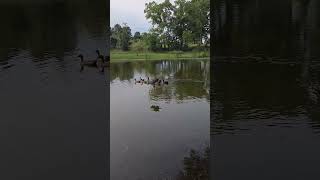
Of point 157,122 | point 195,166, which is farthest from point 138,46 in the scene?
point 195,166

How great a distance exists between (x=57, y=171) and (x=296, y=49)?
2074 mm

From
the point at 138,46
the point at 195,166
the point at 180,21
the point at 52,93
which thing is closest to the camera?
the point at 52,93

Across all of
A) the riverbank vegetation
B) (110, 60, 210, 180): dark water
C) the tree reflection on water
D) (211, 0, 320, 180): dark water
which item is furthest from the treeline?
(211, 0, 320, 180): dark water

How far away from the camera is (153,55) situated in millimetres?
13633

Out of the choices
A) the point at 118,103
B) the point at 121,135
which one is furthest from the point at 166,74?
the point at 121,135

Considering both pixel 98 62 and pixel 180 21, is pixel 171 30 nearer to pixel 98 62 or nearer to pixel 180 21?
pixel 180 21

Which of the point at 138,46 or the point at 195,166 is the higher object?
the point at 138,46

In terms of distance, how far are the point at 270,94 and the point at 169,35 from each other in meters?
10.5

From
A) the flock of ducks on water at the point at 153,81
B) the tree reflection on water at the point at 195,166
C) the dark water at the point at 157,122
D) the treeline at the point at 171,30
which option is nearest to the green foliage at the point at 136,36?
the treeline at the point at 171,30

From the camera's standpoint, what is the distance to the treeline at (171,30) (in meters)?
11.8

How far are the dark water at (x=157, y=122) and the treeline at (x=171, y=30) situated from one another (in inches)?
55.3

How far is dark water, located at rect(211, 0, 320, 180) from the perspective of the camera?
3064 millimetres

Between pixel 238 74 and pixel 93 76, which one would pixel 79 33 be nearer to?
pixel 93 76

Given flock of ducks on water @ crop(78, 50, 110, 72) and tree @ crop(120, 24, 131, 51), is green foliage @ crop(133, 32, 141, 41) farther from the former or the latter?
flock of ducks on water @ crop(78, 50, 110, 72)
